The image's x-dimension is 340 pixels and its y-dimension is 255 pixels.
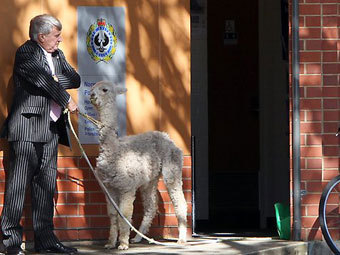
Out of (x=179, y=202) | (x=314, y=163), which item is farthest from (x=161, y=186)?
(x=314, y=163)

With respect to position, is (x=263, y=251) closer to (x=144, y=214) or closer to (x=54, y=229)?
(x=144, y=214)

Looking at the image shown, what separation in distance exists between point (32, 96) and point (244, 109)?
4546mm

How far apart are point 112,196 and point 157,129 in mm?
906

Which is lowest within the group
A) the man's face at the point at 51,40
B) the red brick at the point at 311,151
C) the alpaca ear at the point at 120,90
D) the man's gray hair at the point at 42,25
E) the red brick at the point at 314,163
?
the red brick at the point at 314,163

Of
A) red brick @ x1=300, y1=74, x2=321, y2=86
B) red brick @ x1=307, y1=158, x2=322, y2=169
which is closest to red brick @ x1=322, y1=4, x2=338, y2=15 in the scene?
red brick @ x1=300, y1=74, x2=321, y2=86

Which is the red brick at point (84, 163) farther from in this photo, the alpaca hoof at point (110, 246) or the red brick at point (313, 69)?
the red brick at point (313, 69)

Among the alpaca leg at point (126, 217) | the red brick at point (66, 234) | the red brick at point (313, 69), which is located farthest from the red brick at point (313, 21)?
the red brick at point (66, 234)

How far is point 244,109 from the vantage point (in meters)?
13.0

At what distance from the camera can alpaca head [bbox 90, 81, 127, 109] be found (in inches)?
361

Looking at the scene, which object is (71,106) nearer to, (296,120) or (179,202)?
(179,202)

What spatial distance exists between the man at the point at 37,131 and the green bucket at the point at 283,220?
221cm

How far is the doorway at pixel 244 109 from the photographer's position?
12742 millimetres

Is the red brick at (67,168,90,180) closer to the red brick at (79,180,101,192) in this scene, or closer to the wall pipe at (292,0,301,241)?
the red brick at (79,180,101,192)

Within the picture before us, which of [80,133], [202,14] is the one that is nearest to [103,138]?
[80,133]
